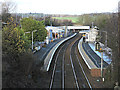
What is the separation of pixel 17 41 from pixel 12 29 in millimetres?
1149

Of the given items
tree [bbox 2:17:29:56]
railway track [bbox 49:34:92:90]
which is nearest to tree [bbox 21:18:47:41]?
railway track [bbox 49:34:92:90]

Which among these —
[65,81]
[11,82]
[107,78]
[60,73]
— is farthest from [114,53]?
[11,82]

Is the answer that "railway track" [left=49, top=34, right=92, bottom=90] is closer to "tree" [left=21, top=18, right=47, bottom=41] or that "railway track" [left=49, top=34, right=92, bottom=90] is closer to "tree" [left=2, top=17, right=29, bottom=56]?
"tree" [left=2, top=17, right=29, bottom=56]

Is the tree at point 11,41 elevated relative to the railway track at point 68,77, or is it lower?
elevated

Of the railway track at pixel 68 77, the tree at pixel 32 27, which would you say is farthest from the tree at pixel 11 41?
the tree at pixel 32 27

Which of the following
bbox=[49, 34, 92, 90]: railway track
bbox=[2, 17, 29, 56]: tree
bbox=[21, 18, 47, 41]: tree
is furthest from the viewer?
bbox=[21, 18, 47, 41]: tree

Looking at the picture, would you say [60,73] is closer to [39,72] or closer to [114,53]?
[39,72]

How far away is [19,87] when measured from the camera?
11.9 meters

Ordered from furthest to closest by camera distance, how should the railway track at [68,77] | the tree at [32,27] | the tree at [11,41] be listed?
the tree at [32,27] → the tree at [11,41] → the railway track at [68,77]

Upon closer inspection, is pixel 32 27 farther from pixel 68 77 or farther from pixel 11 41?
pixel 68 77

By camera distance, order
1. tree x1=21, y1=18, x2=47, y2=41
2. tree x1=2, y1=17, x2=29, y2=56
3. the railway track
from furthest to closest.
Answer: tree x1=21, y1=18, x2=47, y2=41 → tree x1=2, y1=17, x2=29, y2=56 → the railway track

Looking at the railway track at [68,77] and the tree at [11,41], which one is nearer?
the railway track at [68,77]

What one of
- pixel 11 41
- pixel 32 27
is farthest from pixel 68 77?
pixel 32 27

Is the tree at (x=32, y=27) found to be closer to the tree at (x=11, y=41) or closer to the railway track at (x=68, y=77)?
the railway track at (x=68, y=77)
